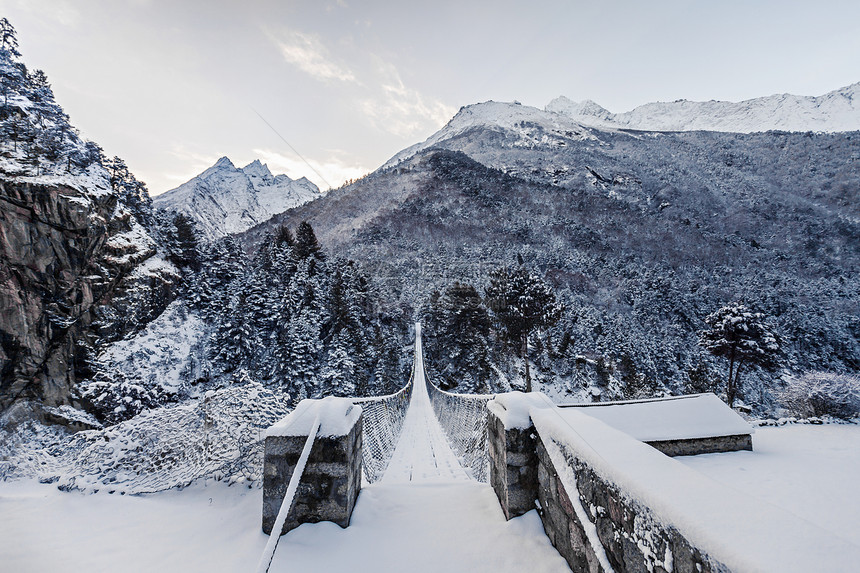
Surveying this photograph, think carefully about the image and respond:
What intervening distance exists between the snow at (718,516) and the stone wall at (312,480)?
1.70m

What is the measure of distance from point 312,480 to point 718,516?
2.40m

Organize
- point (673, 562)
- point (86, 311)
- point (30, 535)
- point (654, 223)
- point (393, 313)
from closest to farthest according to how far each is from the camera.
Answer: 1. point (673, 562)
2. point (30, 535)
3. point (86, 311)
4. point (393, 313)
5. point (654, 223)

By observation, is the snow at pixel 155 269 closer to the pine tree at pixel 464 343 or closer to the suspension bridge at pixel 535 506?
the pine tree at pixel 464 343

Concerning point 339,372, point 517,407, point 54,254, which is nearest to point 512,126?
point 339,372

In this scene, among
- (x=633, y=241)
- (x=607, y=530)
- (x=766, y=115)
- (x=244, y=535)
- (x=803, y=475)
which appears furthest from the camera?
(x=766, y=115)

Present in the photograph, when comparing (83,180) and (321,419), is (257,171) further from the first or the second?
(321,419)

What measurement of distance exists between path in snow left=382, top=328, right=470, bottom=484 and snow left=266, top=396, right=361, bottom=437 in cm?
156

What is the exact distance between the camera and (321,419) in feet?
8.50

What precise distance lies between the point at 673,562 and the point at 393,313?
31464 millimetres

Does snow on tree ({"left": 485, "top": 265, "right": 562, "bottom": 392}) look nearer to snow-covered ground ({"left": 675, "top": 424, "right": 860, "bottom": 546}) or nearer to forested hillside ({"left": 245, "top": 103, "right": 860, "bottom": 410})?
forested hillside ({"left": 245, "top": 103, "right": 860, "bottom": 410})

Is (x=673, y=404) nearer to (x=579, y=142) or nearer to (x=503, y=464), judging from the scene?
(x=503, y=464)

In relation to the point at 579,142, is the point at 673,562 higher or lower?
lower

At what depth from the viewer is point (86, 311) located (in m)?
18.4

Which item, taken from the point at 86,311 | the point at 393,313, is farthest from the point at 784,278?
the point at 86,311
